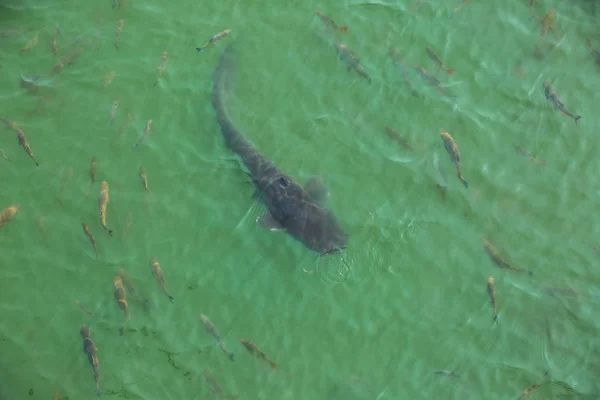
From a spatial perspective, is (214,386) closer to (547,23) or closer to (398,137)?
(398,137)

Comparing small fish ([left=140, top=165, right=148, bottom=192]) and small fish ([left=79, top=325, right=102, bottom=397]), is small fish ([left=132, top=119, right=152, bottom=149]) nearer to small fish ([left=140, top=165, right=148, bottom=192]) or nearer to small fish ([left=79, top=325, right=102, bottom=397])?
small fish ([left=140, top=165, right=148, bottom=192])

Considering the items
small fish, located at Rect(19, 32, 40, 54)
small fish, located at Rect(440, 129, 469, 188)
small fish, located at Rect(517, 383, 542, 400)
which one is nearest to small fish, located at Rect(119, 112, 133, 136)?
small fish, located at Rect(19, 32, 40, 54)

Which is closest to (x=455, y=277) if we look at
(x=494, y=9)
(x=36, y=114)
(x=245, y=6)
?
(x=494, y=9)

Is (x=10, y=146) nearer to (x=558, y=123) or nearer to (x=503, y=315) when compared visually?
(x=503, y=315)

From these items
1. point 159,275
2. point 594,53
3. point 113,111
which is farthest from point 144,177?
point 594,53

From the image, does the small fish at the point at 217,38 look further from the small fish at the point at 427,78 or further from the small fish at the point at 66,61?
the small fish at the point at 427,78

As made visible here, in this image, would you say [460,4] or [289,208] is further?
[460,4]
